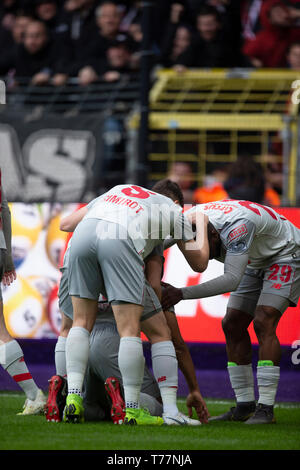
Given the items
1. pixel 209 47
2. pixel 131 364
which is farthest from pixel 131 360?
pixel 209 47

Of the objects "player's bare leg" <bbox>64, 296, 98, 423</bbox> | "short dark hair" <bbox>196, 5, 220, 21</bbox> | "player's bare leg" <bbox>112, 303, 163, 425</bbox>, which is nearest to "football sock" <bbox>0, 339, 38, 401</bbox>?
"player's bare leg" <bbox>64, 296, 98, 423</bbox>

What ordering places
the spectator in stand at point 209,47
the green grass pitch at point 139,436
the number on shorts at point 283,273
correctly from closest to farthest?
1. the green grass pitch at point 139,436
2. the number on shorts at point 283,273
3. the spectator in stand at point 209,47

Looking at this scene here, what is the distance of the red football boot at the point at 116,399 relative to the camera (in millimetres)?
5848

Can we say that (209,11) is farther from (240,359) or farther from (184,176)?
(240,359)

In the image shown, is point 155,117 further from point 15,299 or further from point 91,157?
point 15,299

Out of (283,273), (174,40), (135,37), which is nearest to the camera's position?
(283,273)

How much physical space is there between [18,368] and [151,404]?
93cm

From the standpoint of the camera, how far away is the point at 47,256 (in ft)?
30.2

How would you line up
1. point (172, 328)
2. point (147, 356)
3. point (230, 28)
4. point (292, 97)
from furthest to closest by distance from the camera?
point (230, 28)
point (292, 97)
point (147, 356)
point (172, 328)

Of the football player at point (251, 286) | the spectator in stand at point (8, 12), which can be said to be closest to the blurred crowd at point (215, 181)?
the football player at point (251, 286)

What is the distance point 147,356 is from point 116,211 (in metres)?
3.26

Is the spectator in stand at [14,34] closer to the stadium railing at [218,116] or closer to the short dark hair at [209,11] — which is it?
the short dark hair at [209,11]

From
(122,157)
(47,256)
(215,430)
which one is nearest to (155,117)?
(122,157)

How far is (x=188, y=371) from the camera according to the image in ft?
21.1
